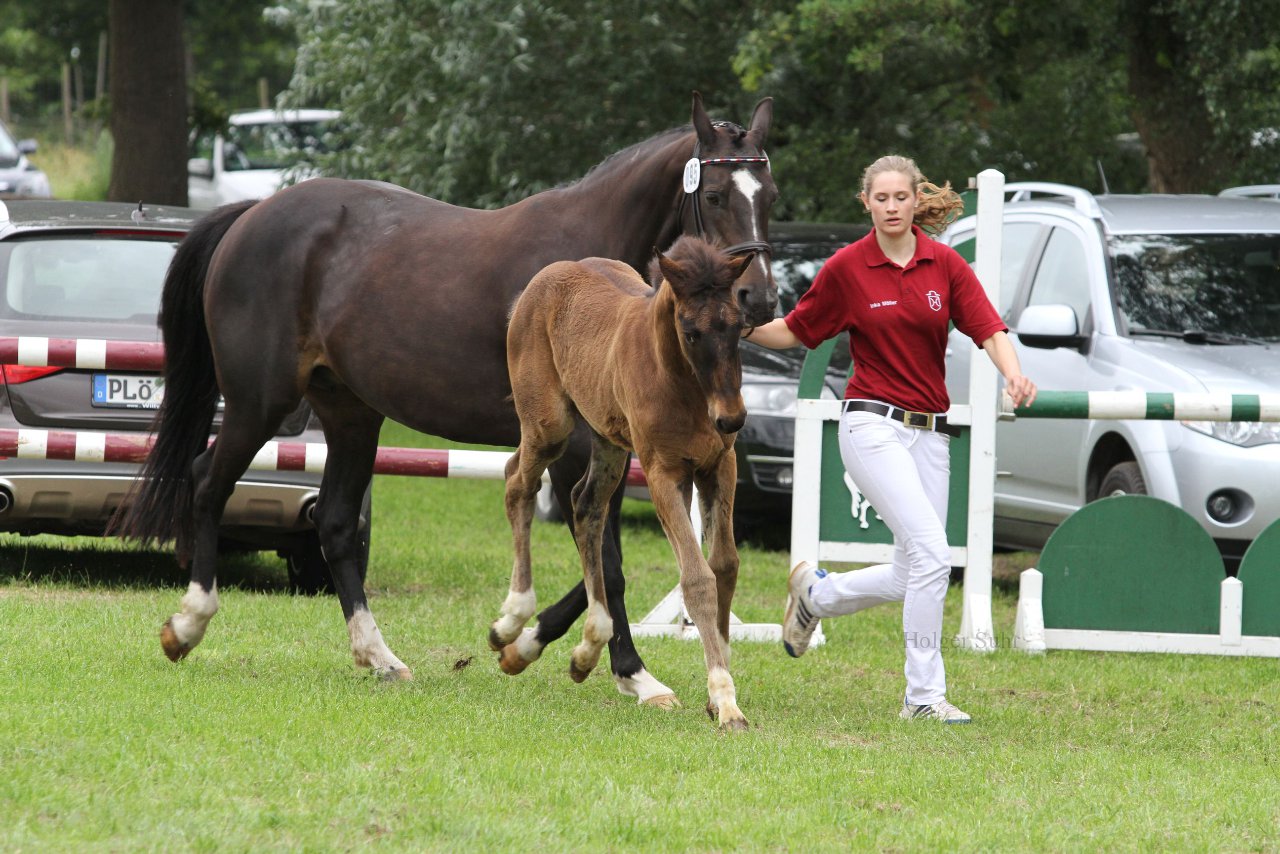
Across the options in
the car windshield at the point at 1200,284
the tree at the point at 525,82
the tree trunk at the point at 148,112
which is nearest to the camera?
the car windshield at the point at 1200,284

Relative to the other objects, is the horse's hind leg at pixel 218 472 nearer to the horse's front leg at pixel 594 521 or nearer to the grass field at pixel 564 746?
the grass field at pixel 564 746

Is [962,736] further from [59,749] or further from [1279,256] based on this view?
[1279,256]

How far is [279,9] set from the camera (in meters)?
16.7

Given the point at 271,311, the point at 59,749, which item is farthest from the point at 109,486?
the point at 59,749

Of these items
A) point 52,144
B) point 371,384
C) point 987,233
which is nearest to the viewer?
point 371,384

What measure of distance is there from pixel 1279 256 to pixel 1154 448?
169 cm

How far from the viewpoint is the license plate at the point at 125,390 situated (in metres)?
8.64

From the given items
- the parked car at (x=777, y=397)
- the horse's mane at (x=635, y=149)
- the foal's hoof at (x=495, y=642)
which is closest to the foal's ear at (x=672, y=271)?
the horse's mane at (x=635, y=149)

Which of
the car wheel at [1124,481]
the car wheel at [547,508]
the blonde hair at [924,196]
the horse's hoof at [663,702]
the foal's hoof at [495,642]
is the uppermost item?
the blonde hair at [924,196]

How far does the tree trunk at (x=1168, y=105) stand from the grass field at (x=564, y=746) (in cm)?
692

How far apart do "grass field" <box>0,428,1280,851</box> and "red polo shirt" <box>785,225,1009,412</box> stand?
1.21 m

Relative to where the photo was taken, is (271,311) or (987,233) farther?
(987,233)

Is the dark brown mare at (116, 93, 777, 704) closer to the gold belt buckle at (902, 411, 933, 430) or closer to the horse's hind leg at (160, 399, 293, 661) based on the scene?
the horse's hind leg at (160, 399, 293, 661)

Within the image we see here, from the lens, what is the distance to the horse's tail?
7551 millimetres
